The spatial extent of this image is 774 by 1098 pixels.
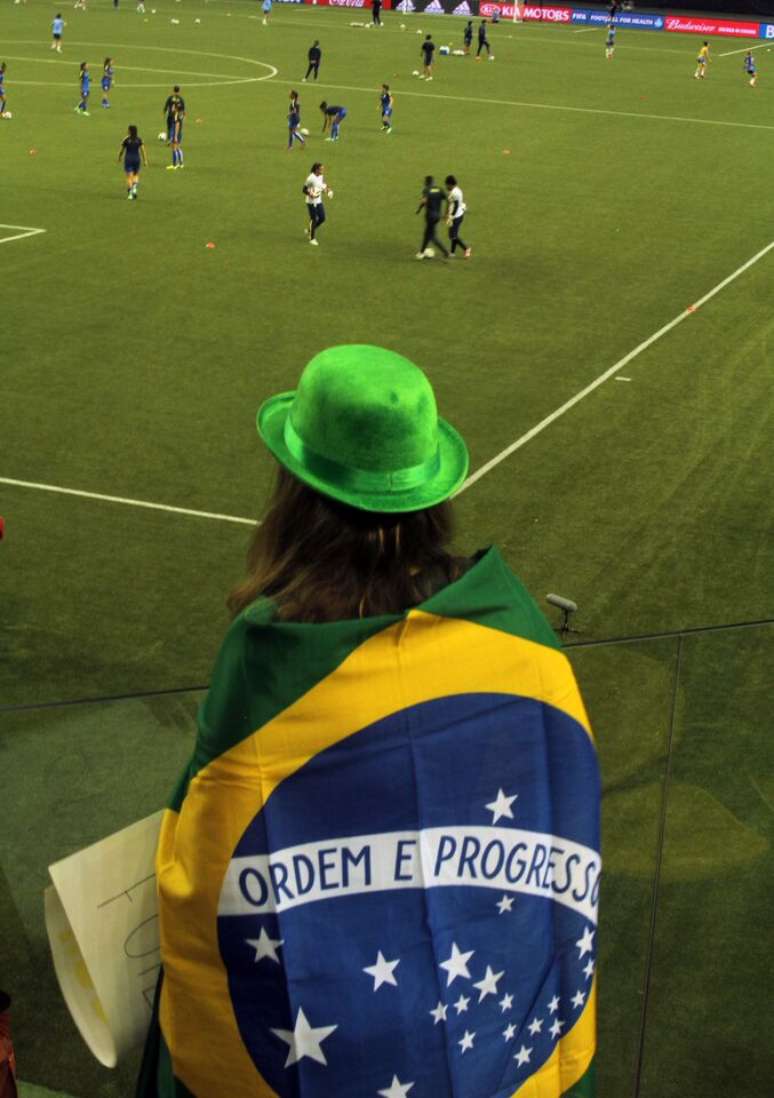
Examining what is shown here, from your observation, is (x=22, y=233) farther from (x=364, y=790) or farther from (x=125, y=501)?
(x=364, y=790)

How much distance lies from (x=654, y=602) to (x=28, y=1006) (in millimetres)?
8822

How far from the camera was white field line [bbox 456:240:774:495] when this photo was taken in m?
15.8

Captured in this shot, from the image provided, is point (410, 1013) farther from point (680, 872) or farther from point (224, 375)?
point (224, 375)

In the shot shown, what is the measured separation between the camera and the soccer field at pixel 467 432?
14.5 feet

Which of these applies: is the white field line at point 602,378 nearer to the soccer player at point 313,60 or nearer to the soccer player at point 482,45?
the soccer player at point 313,60

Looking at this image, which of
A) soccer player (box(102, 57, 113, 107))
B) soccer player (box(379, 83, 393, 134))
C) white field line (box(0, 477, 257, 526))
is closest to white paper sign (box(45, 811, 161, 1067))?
white field line (box(0, 477, 257, 526))

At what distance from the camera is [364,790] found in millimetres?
2828

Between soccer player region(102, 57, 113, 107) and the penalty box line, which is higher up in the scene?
the penalty box line

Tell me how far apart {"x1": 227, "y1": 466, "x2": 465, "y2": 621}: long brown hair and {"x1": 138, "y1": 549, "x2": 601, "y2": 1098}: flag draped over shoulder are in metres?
0.07

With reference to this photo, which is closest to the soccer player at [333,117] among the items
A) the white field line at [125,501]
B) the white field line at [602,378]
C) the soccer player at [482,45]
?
the white field line at [602,378]

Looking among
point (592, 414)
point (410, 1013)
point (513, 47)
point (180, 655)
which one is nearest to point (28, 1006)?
point (410, 1013)

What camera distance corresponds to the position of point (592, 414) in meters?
17.7

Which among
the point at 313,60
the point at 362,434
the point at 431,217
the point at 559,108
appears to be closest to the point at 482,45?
the point at 313,60

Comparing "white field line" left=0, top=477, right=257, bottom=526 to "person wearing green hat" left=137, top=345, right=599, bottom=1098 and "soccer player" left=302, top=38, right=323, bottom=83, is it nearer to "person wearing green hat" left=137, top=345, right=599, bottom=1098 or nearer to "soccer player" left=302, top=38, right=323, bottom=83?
"person wearing green hat" left=137, top=345, right=599, bottom=1098
